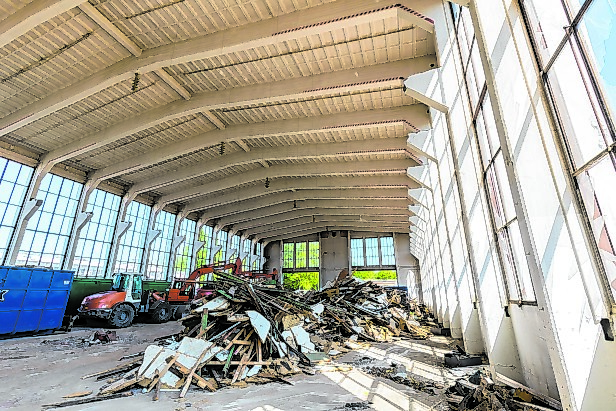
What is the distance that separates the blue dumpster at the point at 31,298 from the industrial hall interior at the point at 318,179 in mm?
71

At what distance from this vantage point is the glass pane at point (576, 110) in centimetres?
296

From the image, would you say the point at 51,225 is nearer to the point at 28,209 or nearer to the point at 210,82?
the point at 28,209

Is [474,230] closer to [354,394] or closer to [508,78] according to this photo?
[508,78]

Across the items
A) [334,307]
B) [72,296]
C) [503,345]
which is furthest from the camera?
[72,296]

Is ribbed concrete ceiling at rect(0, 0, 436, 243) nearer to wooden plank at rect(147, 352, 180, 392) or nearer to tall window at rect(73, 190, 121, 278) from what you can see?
tall window at rect(73, 190, 121, 278)

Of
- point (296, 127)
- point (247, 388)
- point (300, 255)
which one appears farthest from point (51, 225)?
point (300, 255)

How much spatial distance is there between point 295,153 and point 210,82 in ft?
19.1

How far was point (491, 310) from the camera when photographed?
679 centimetres

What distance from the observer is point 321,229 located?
123 ft

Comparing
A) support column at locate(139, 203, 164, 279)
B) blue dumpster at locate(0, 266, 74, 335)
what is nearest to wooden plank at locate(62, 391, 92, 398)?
blue dumpster at locate(0, 266, 74, 335)

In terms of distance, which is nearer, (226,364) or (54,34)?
(226,364)

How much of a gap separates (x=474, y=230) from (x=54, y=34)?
1259 centimetres

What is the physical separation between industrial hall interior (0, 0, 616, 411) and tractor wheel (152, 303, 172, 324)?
4.9 inches

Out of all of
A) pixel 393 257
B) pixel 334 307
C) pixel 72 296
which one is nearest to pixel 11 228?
pixel 72 296
